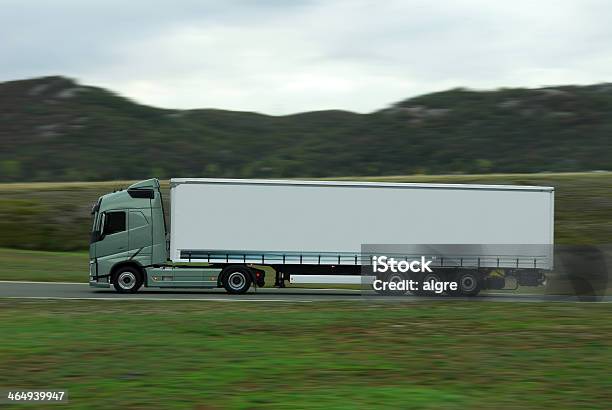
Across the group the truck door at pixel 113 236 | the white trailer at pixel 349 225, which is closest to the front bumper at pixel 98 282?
the truck door at pixel 113 236

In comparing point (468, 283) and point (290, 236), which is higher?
point (290, 236)

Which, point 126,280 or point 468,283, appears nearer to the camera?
point 126,280

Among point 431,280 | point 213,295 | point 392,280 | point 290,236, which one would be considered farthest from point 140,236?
point 431,280

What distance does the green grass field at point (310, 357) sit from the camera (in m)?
9.36

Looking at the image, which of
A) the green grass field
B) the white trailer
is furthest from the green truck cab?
the green grass field

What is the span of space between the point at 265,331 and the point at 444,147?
306 ft

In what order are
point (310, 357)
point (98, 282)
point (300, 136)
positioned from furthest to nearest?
1. point (300, 136)
2. point (98, 282)
3. point (310, 357)

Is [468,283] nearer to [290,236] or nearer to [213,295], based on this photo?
[290,236]

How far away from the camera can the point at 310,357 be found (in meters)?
11.9

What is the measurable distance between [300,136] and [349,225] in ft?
354

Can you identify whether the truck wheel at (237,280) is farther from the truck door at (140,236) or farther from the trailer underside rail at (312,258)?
the truck door at (140,236)

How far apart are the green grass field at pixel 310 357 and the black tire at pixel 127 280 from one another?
4622 mm

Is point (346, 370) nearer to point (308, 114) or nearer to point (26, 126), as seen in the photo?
point (26, 126)

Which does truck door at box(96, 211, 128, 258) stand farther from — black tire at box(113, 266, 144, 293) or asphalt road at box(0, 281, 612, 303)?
asphalt road at box(0, 281, 612, 303)
